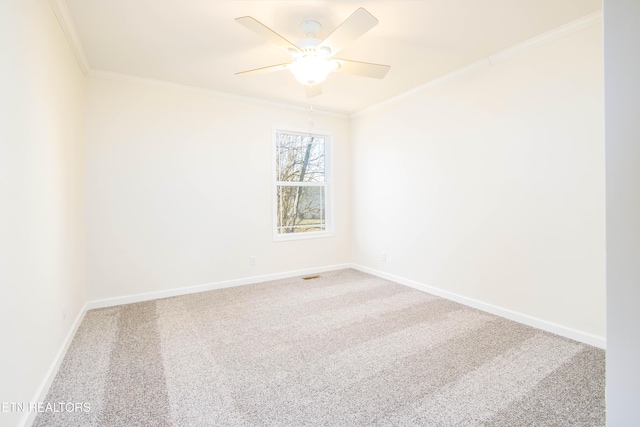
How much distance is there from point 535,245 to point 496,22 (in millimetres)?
1887

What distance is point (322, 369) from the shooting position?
200cm

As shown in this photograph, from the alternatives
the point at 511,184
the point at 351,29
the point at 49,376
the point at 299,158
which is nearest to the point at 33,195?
the point at 49,376

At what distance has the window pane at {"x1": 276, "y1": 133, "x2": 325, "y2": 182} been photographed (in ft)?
14.4

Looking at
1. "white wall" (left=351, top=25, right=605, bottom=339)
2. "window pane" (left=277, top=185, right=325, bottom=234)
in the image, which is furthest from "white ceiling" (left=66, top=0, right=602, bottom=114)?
"window pane" (left=277, top=185, right=325, bottom=234)

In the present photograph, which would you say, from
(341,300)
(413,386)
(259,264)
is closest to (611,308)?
(413,386)

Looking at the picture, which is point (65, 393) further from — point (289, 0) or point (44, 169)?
point (289, 0)

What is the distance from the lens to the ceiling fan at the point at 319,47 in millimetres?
1858

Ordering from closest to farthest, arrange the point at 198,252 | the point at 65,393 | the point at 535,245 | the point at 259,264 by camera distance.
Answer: the point at 65,393 < the point at 535,245 < the point at 198,252 < the point at 259,264

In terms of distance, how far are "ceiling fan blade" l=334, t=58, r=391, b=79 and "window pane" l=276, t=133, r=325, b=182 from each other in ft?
6.74

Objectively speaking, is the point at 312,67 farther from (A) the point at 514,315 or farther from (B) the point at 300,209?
(A) the point at 514,315

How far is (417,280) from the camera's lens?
12.3 ft

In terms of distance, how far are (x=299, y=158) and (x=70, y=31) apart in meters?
2.85

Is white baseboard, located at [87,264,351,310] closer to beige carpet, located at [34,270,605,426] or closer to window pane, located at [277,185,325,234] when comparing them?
beige carpet, located at [34,270,605,426]

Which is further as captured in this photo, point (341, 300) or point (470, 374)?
point (341, 300)
